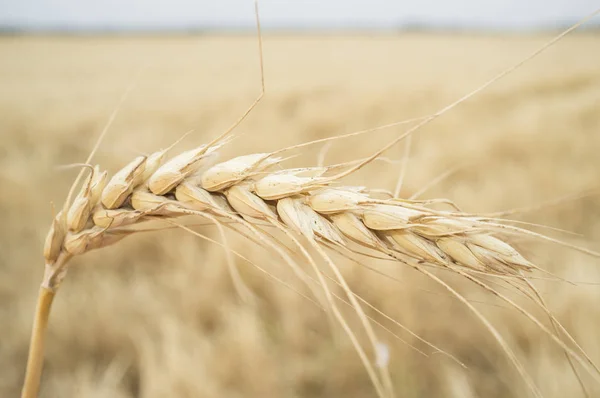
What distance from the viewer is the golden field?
1146 mm

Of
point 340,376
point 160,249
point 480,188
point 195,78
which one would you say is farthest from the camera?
point 195,78

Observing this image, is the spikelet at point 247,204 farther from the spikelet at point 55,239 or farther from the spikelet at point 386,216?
the spikelet at point 55,239

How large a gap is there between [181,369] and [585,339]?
1.11m

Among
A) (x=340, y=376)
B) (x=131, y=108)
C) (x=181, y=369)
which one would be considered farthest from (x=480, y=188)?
(x=131, y=108)

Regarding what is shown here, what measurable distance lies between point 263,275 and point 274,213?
1058 millimetres

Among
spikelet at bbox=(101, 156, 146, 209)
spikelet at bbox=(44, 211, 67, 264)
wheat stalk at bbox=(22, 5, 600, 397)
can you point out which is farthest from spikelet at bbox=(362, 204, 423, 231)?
spikelet at bbox=(44, 211, 67, 264)

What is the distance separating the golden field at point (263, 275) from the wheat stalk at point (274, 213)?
71 mm

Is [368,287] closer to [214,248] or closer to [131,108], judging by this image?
[214,248]

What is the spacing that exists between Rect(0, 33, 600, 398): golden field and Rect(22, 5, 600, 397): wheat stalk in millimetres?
71

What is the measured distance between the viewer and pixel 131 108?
3461 millimetres

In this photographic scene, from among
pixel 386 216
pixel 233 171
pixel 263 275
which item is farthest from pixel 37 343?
pixel 263 275

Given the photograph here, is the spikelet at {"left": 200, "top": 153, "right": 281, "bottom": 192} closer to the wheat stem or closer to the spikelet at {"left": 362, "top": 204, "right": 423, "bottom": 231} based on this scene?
the spikelet at {"left": 362, "top": 204, "right": 423, "bottom": 231}

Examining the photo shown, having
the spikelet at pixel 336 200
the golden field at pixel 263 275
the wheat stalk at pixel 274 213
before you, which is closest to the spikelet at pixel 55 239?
the wheat stalk at pixel 274 213

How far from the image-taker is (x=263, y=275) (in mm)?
1514
